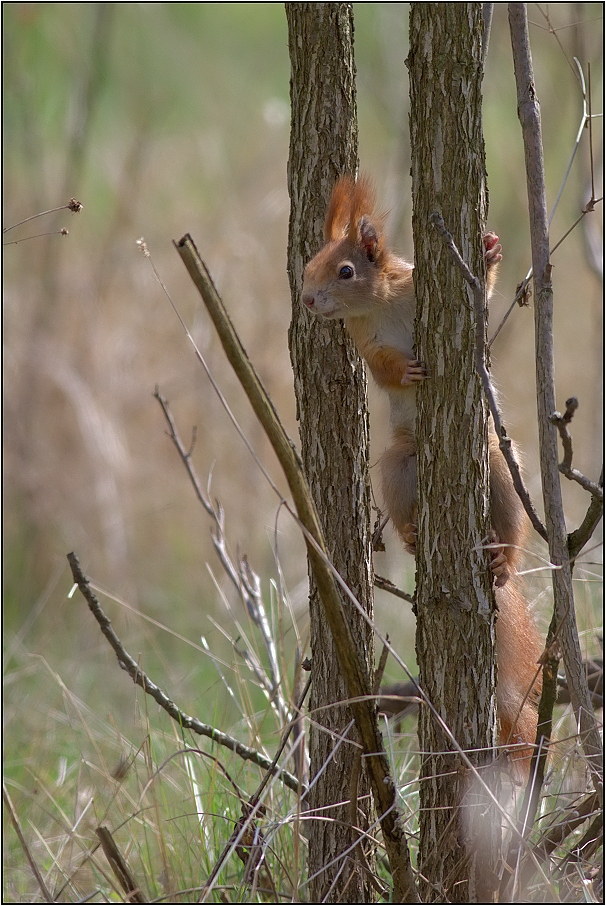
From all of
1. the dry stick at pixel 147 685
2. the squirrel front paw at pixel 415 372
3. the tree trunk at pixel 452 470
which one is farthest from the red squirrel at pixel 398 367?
the dry stick at pixel 147 685

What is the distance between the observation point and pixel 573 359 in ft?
19.9

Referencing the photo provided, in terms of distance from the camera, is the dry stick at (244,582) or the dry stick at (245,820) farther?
the dry stick at (244,582)

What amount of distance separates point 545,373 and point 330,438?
51 centimetres

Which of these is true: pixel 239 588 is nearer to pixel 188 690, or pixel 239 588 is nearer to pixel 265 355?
pixel 188 690

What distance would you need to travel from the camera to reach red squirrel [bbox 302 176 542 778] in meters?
1.93

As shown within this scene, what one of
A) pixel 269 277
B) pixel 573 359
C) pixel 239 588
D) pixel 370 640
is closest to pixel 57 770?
pixel 239 588

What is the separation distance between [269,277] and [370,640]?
4.41m

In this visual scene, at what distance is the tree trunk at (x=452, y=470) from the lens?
149cm

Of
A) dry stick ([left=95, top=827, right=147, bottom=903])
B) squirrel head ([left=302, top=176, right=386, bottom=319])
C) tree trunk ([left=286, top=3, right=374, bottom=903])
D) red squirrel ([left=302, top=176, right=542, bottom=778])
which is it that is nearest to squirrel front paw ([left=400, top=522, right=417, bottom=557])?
red squirrel ([left=302, top=176, right=542, bottom=778])

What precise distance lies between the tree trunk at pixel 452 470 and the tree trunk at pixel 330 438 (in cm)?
23

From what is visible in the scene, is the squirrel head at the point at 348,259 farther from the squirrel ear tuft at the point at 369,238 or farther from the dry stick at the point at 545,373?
the dry stick at the point at 545,373

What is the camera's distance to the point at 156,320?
596 cm

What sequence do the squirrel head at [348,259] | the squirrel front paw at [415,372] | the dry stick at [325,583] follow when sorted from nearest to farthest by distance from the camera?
the dry stick at [325,583] → the squirrel front paw at [415,372] → the squirrel head at [348,259]

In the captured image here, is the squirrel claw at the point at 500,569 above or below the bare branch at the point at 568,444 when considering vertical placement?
below
